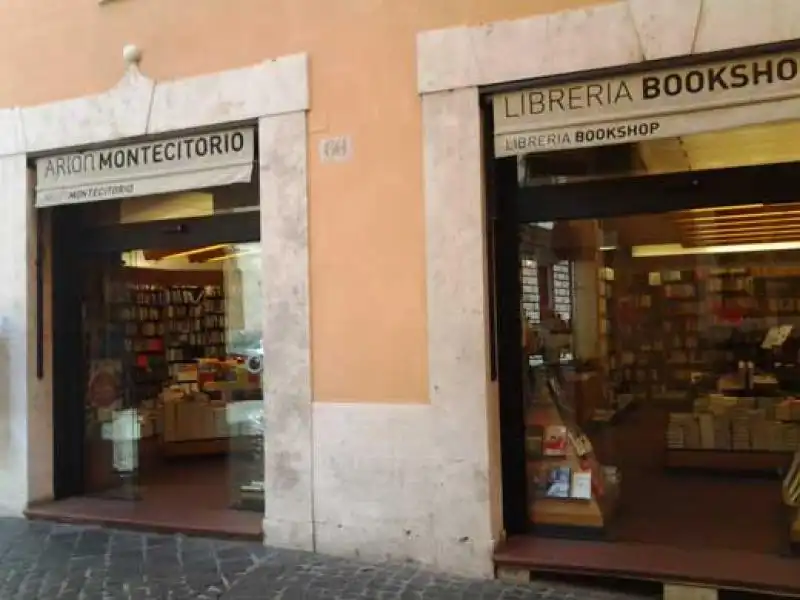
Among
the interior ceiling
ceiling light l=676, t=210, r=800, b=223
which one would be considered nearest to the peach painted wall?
the interior ceiling

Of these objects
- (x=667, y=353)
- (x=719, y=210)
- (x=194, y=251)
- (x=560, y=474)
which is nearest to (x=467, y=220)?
(x=560, y=474)

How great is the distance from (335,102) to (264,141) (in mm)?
624

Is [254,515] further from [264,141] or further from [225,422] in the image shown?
[264,141]

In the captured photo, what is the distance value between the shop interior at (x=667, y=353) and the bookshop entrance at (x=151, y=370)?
231 cm

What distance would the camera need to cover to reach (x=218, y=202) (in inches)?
306

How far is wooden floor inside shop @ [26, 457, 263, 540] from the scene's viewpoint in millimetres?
7168

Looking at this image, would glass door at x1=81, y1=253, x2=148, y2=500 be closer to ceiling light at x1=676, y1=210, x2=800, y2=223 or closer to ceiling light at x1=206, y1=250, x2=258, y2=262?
ceiling light at x1=206, y1=250, x2=258, y2=262

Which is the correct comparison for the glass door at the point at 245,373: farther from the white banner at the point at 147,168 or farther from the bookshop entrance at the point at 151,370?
the white banner at the point at 147,168

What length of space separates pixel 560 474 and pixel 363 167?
2522mm

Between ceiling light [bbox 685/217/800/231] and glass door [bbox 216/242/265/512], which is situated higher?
ceiling light [bbox 685/217/800/231]

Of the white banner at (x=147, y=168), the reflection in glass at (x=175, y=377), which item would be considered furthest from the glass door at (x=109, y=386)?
the white banner at (x=147, y=168)

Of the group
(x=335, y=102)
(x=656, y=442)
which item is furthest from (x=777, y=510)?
(x=335, y=102)

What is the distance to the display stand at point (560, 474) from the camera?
6.42 meters

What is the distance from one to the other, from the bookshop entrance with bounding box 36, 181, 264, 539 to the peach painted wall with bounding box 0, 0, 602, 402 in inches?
41.2
